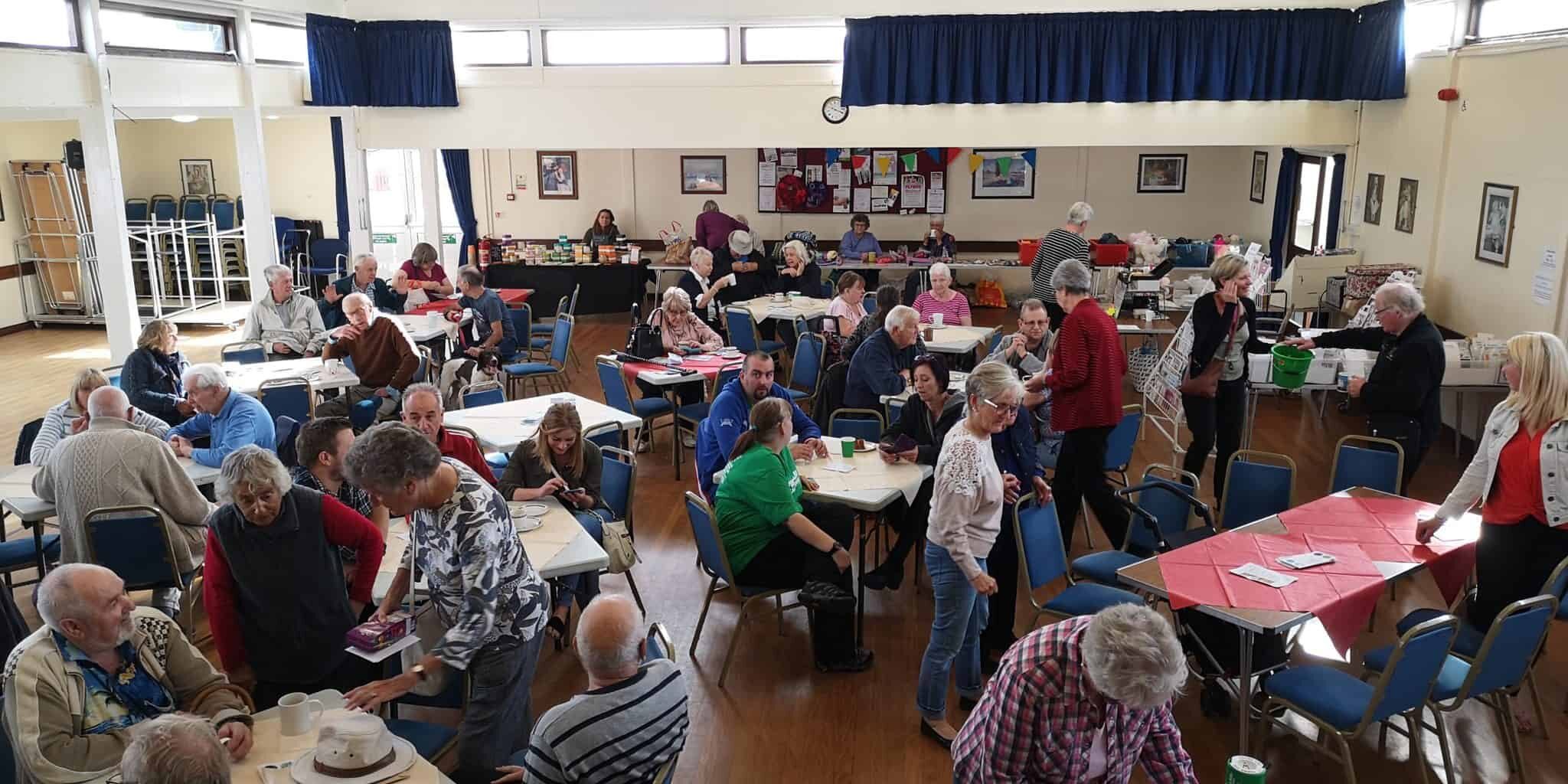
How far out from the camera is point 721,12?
441 inches

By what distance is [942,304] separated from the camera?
9461 millimetres

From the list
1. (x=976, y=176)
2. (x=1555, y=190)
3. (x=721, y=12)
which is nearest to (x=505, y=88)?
(x=721, y=12)

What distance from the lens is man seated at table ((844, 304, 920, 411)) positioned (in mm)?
6602

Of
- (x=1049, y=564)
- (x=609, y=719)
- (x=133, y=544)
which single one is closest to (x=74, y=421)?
(x=133, y=544)

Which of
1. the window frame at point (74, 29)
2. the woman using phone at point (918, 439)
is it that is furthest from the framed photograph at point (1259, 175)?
the window frame at point (74, 29)

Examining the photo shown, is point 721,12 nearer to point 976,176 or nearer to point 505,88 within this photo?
point 505,88

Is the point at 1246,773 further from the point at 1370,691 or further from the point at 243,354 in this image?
the point at 243,354

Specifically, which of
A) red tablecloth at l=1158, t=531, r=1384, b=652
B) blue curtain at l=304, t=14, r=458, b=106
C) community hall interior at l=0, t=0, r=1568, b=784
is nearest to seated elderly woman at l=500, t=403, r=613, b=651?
community hall interior at l=0, t=0, r=1568, b=784

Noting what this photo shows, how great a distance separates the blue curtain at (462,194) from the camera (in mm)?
14617

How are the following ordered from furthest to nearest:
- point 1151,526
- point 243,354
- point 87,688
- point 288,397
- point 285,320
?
point 285,320
point 243,354
point 288,397
point 1151,526
point 87,688

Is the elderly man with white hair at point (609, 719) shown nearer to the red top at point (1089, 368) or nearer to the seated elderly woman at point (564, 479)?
the seated elderly woman at point (564, 479)

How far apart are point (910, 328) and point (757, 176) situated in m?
9.01

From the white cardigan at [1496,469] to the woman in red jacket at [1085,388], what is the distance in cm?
146

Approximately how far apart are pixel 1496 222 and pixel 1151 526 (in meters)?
5.28
